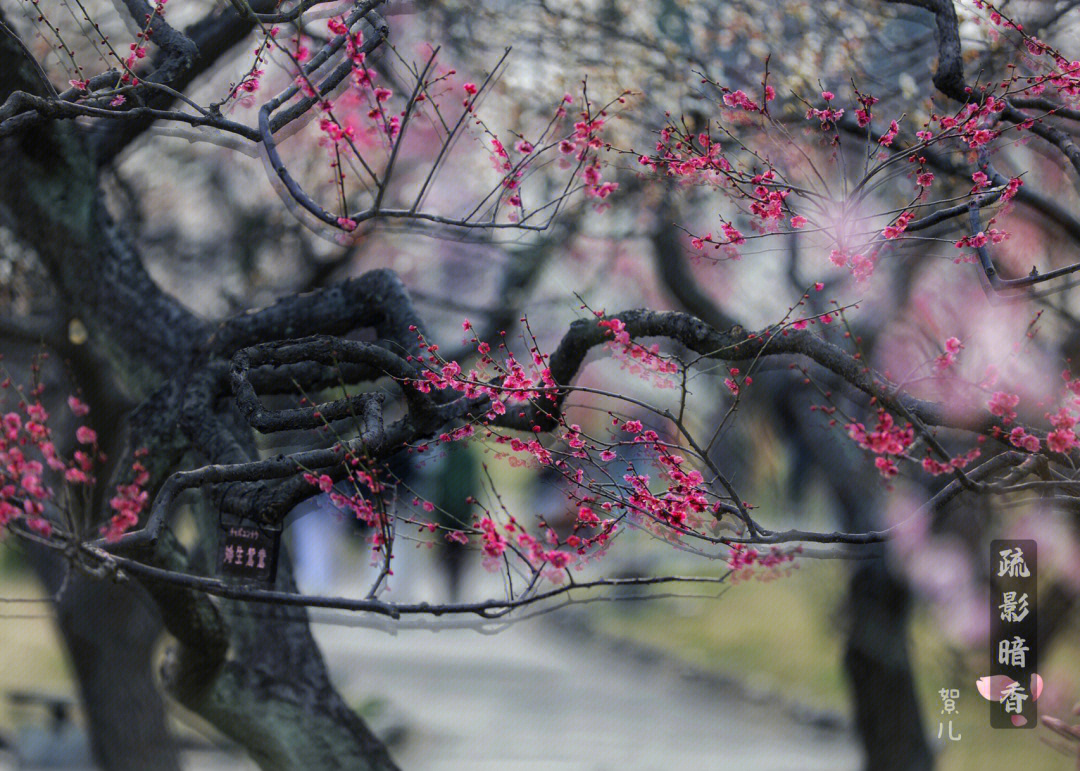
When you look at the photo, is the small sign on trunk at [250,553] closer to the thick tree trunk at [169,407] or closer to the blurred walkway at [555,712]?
the thick tree trunk at [169,407]

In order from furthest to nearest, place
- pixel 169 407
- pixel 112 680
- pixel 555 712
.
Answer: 1. pixel 555 712
2. pixel 112 680
3. pixel 169 407

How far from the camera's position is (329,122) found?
2992mm

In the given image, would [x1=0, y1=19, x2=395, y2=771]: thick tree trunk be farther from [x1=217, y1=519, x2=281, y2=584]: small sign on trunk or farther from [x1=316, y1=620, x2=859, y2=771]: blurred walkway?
[x1=316, y1=620, x2=859, y2=771]: blurred walkway

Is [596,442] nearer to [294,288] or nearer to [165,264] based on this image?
[294,288]

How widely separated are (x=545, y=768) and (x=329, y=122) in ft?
23.3

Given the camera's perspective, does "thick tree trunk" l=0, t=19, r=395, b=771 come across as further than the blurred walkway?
No

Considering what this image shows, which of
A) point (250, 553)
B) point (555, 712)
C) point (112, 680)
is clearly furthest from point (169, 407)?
point (555, 712)

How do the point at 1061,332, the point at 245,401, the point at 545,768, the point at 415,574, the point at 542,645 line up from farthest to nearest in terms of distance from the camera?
1. the point at 542,645
2. the point at 415,574
3. the point at 545,768
4. the point at 1061,332
5. the point at 245,401

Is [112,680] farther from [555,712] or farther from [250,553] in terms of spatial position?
[555,712]

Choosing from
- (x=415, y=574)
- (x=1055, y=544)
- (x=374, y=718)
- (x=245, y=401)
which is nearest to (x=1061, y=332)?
(x=1055, y=544)

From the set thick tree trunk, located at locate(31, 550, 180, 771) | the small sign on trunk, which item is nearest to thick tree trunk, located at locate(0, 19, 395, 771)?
the small sign on trunk

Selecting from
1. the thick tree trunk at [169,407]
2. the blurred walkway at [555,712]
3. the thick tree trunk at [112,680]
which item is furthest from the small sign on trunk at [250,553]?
the blurred walkway at [555,712]

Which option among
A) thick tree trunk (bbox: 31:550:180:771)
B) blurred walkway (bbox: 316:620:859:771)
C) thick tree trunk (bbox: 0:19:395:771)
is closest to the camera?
thick tree trunk (bbox: 0:19:395:771)

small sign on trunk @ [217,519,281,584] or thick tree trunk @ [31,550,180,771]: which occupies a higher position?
small sign on trunk @ [217,519,281,584]
